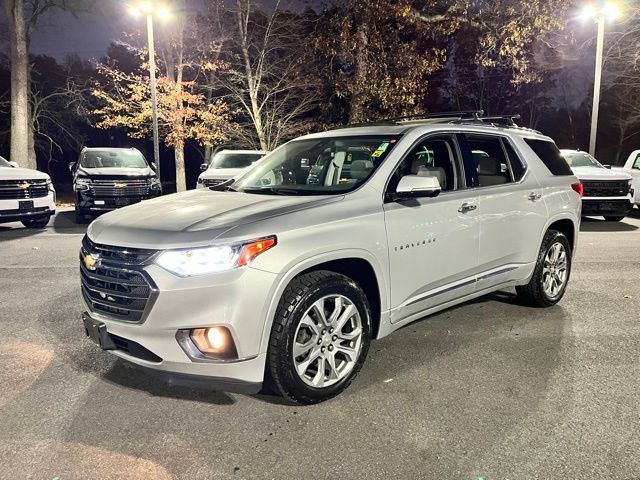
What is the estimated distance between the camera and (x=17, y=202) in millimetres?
10516

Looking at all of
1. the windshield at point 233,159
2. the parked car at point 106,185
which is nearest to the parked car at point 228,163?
the windshield at point 233,159

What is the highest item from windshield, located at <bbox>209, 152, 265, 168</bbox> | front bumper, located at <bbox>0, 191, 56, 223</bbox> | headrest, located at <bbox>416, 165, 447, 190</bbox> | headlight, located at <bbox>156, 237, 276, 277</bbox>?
windshield, located at <bbox>209, 152, 265, 168</bbox>

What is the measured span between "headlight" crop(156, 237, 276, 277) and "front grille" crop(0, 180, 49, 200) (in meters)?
9.30

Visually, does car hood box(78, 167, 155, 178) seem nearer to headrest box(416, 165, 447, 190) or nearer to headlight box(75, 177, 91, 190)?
headlight box(75, 177, 91, 190)

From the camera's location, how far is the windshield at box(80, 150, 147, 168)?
42.6 feet

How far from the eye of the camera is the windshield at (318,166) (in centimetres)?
381

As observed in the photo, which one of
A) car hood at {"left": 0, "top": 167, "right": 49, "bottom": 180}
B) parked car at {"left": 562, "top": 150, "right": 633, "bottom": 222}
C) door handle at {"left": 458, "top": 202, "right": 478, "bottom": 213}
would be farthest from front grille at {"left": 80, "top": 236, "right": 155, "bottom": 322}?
parked car at {"left": 562, "top": 150, "right": 633, "bottom": 222}

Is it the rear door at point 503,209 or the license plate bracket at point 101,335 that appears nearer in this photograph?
the license plate bracket at point 101,335

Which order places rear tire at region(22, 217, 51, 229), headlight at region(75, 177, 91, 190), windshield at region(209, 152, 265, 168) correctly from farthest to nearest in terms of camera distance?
1. windshield at region(209, 152, 265, 168)
2. headlight at region(75, 177, 91, 190)
3. rear tire at region(22, 217, 51, 229)

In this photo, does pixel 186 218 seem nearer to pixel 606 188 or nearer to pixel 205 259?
pixel 205 259

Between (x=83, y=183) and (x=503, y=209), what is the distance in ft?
33.6

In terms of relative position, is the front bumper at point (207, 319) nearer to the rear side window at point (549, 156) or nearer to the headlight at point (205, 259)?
the headlight at point (205, 259)

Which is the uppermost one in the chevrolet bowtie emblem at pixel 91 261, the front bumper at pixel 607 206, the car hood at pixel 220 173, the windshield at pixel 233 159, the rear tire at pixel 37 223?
the windshield at pixel 233 159

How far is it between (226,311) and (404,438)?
47.5 inches
